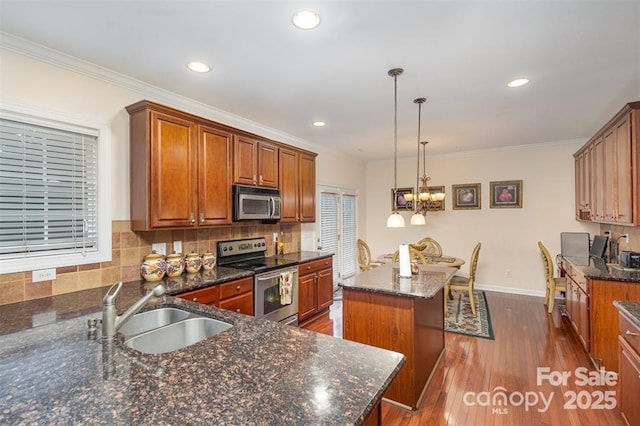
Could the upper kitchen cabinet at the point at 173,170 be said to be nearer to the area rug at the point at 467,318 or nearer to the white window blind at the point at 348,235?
the area rug at the point at 467,318

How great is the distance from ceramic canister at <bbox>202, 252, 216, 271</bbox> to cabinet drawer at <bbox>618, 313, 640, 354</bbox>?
3184 mm

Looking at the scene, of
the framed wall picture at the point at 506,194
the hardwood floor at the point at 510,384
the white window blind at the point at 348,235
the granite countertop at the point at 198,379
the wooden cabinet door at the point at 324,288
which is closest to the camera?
the granite countertop at the point at 198,379

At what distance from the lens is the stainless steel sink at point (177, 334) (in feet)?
5.08

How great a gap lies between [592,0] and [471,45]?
0.64 metres

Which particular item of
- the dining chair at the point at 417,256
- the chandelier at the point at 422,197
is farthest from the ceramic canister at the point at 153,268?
the dining chair at the point at 417,256

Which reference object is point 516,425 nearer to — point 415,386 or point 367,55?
point 415,386

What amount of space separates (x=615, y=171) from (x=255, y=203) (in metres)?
3.71

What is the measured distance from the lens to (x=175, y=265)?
2.70 meters

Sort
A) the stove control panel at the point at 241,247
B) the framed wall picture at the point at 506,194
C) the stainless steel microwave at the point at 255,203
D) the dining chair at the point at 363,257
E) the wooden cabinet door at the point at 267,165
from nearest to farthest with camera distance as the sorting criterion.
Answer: the stainless steel microwave at the point at 255,203
the stove control panel at the point at 241,247
the wooden cabinet door at the point at 267,165
the dining chair at the point at 363,257
the framed wall picture at the point at 506,194

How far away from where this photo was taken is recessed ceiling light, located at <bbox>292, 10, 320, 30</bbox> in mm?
1791

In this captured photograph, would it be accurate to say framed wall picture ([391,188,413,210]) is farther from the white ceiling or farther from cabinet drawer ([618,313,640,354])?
cabinet drawer ([618,313,640,354])

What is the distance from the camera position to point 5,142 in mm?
2035

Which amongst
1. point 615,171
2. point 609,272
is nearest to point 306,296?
point 609,272

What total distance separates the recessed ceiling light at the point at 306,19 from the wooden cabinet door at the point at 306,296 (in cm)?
267
